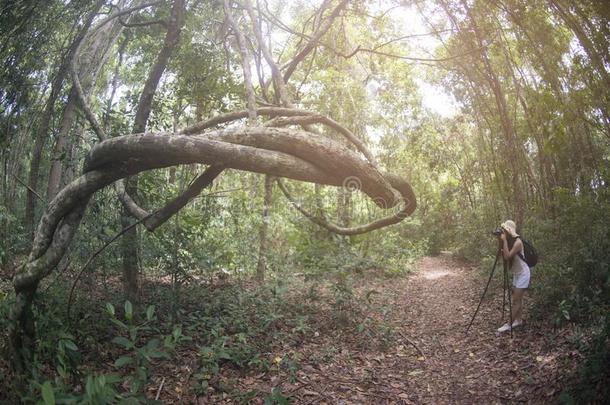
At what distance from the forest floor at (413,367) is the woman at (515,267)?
0.65 ft

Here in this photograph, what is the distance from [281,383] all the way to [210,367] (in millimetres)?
738

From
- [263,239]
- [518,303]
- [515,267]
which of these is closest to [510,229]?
[515,267]

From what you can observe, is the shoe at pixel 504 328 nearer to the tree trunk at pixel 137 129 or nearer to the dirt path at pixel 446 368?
the dirt path at pixel 446 368

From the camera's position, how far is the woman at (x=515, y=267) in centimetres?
568

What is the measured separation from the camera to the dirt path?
3.88 m

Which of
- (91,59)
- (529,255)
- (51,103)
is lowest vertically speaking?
(529,255)

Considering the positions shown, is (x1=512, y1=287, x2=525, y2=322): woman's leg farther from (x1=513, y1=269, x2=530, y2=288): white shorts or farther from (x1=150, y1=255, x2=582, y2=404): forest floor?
(x1=150, y1=255, x2=582, y2=404): forest floor

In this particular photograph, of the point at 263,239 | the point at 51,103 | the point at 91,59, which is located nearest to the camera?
the point at 51,103

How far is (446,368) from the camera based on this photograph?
477cm

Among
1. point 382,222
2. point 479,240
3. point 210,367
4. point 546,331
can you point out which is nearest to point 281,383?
point 210,367

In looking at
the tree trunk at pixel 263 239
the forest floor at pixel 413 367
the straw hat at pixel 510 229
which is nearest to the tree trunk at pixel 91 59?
the tree trunk at pixel 263 239

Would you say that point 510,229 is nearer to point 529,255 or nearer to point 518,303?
point 529,255

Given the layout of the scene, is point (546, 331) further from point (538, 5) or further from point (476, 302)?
point (538, 5)

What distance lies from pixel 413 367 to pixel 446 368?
15.5 inches
